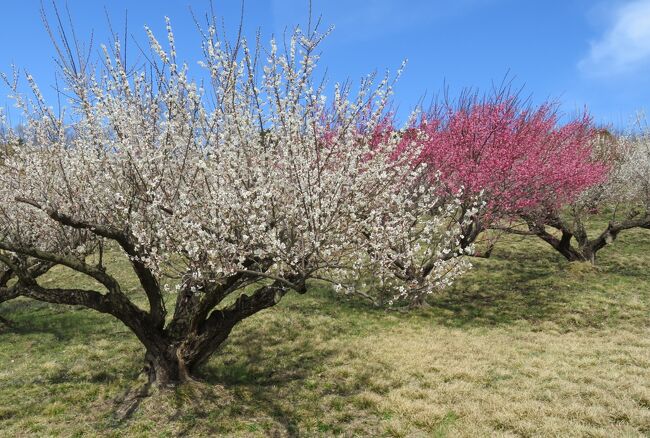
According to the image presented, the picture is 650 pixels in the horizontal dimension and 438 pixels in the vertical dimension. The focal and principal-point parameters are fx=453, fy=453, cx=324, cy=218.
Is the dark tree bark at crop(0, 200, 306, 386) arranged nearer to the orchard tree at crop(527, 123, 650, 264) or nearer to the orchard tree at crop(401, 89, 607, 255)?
the orchard tree at crop(401, 89, 607, 255)

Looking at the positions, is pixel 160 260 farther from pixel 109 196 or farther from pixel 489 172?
pixel 489 172

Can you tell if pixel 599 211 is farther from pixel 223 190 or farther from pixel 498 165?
pixel 223 190

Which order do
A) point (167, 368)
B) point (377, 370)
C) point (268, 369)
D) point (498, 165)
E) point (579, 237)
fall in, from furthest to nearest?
point (579, 237) < point (498, 165) < point (268, 369) < point (377, 370) < point (167, 368)

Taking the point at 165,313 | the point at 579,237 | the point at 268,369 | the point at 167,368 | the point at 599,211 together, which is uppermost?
the point at 599,211

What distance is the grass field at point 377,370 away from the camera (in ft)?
29.4

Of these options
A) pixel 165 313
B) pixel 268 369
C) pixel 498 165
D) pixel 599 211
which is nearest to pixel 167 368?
pixel 165 313

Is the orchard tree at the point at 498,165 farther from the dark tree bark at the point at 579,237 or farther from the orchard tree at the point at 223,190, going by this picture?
the orchard tree at the point at 223,190

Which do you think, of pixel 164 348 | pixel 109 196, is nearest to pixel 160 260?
pixel 109 196

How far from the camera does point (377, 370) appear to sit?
1173 cm

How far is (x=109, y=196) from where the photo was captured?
30.1ft

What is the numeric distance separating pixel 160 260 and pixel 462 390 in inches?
282

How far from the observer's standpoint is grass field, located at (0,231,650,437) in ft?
29.4

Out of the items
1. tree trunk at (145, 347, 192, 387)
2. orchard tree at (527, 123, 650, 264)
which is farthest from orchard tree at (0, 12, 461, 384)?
orchard tree at (527, 123, 650, 264)

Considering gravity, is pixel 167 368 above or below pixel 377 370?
above
